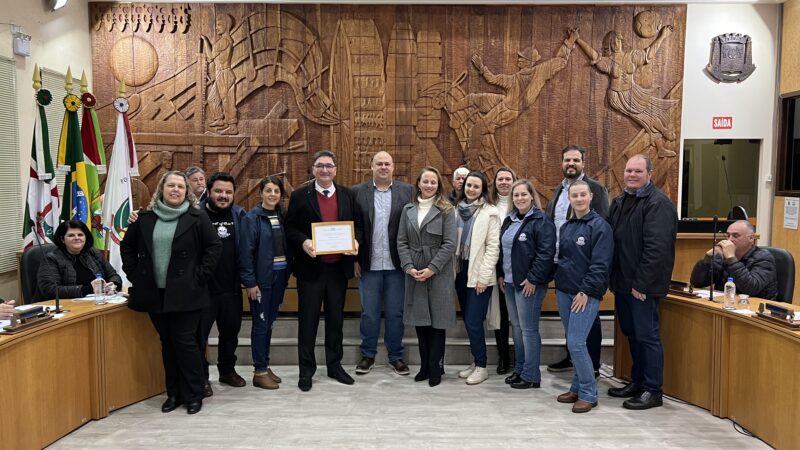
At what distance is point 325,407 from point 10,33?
4222 mm

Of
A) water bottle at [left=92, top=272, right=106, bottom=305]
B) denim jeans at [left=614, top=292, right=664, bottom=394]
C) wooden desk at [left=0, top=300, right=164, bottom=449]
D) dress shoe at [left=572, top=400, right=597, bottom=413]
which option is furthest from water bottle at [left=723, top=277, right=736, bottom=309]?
water bottle at [left=92, top=272, right=106, bottom=305]

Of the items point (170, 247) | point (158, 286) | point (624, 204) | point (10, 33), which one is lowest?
point (158, 286)

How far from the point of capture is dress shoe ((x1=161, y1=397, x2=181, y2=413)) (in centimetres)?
401

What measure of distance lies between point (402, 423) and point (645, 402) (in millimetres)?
1700

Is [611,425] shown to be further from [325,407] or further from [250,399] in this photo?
[250,399]

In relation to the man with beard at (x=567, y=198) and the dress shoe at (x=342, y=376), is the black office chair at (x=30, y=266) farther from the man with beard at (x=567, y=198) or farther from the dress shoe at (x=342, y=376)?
the man with beard at (x=567, y=198)

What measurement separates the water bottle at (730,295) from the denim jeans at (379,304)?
7.52 ft

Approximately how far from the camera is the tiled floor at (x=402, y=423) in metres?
3.50

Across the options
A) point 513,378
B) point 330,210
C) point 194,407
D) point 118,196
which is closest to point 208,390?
point 194,407

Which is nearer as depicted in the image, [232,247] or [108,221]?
[232,247]

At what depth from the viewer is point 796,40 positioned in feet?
19.8

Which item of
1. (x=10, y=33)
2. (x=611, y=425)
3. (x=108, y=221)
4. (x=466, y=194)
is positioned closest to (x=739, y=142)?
(x=466, y=194)

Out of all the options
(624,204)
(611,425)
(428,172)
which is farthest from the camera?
(428,172)

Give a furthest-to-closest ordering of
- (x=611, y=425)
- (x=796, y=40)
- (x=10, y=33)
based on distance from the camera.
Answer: (x=796, y=40)
(x=10, y=33)
(x=611, y=425)
